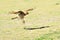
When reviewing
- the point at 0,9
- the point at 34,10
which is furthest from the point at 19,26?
the point at 0,9

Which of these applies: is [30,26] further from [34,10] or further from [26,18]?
[34,10]

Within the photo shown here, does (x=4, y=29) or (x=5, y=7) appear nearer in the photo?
(x=4, y=29)

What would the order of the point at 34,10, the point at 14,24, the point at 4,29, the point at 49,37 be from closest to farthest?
the point at 49,37 → the point at 4,29 → the point at 14,24 → the point at 34,10

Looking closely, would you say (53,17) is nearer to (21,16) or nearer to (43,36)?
(21,16)

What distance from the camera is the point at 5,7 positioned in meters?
11.8

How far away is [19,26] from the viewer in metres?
8.01

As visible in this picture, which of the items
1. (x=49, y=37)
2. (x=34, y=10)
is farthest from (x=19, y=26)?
(x=34, y=10)

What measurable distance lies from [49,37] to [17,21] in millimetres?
2590

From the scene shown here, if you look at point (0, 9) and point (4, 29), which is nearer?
point (4, 29)

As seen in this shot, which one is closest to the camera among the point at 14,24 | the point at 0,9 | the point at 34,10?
the point at 14,24

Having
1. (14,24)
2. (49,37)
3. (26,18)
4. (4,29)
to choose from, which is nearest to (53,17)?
(26,18)

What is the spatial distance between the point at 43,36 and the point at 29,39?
367 millimetres

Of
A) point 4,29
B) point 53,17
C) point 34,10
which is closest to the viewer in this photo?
point 4,29

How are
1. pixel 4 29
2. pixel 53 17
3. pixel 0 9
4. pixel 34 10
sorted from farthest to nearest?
pixel 0 9, pixel 34 10, pixel 53 17, pixel 4 29
